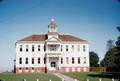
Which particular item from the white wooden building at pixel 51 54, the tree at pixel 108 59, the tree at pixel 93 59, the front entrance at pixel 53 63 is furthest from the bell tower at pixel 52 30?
the tree at pixel 108 59

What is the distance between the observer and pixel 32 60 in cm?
4028

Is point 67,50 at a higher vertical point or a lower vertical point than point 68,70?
higher

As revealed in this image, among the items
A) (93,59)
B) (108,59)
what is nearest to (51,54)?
(93,59)

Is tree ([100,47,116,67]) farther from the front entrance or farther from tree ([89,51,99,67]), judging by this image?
the front entrance

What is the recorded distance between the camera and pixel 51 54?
4022 cm

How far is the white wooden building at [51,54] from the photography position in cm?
4012

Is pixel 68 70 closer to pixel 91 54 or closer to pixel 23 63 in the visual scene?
pixel 23 63

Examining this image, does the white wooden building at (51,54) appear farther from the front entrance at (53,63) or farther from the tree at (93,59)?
the tree at (93,59)

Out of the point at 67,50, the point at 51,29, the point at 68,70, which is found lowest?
the point at 68,70

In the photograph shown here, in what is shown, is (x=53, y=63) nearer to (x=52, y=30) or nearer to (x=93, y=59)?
(x=52, y=30)

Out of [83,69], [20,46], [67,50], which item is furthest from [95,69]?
[20,46]

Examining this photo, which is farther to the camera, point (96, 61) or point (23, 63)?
point (96, 61)

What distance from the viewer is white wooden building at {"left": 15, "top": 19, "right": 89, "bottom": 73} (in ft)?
132

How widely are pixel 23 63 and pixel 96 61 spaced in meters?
13.1
